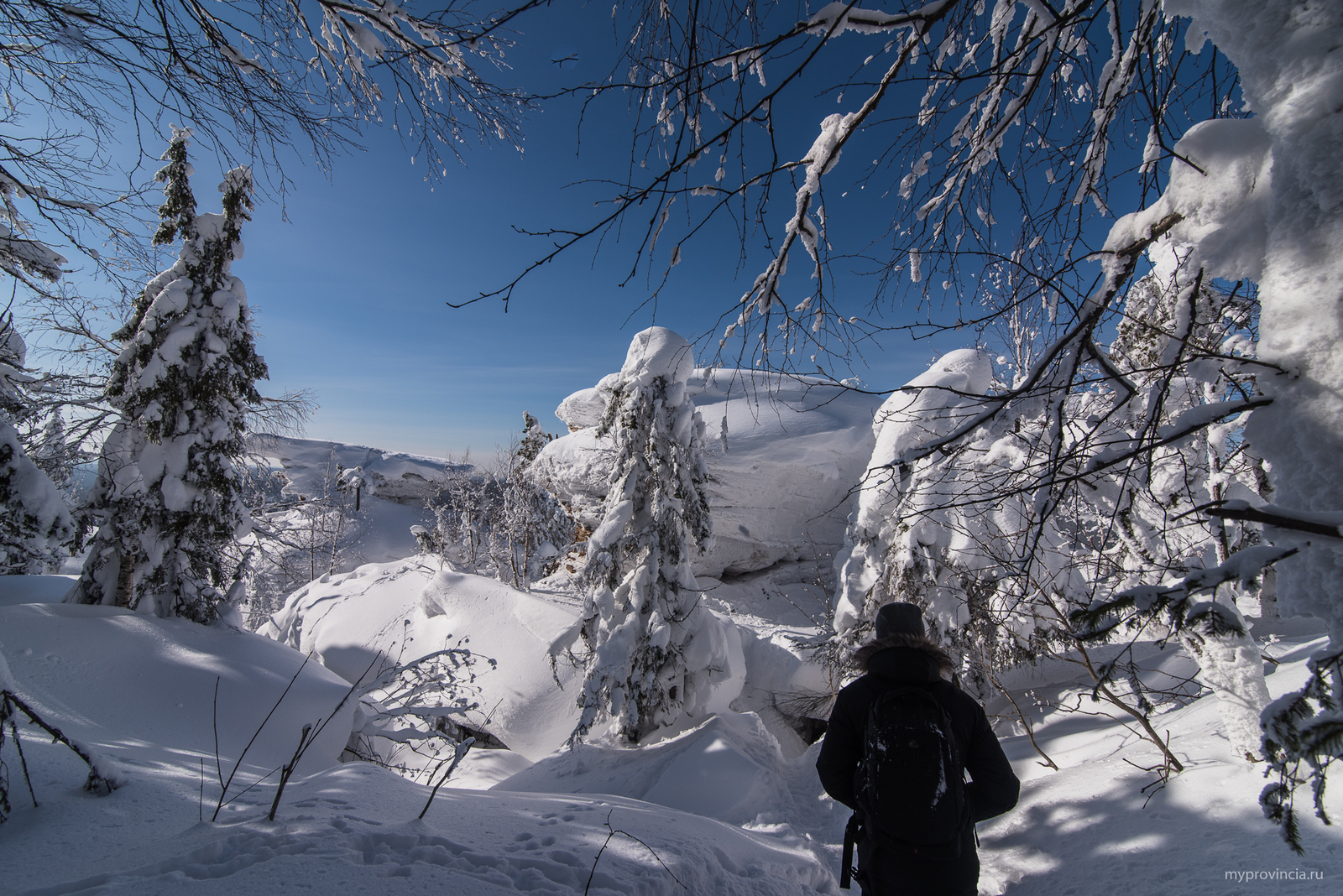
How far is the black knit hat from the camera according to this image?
236 centimetres

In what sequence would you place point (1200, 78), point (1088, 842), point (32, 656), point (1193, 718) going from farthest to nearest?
point (32, 656)
point (1193, 718)
point (1088, 842)
point (1200, 78)

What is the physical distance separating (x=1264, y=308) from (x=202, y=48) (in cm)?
399

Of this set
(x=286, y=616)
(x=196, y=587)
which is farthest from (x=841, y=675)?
(x=286, y=616)

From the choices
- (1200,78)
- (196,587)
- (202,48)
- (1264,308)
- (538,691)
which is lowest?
(538,691)

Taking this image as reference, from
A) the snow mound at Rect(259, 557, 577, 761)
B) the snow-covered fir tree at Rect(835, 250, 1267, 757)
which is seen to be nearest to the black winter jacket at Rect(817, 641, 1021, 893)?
the snow-covered fir tree at Rect(835, 250, 1267, 757)

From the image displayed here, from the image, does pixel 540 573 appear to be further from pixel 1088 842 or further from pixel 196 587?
pixel 1088 842

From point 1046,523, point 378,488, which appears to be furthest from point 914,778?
point 378,488

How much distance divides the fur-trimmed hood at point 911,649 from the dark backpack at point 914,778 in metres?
0.17

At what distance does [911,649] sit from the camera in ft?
7.57

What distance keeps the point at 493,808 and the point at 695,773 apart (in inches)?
124

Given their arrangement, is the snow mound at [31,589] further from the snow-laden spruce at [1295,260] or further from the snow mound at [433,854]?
the snow-laden spruce at [1295,260]

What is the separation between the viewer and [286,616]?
14.2 metres

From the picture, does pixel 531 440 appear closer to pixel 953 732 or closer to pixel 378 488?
pixel 378 488

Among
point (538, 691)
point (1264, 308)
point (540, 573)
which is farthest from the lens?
point (540, 573)
